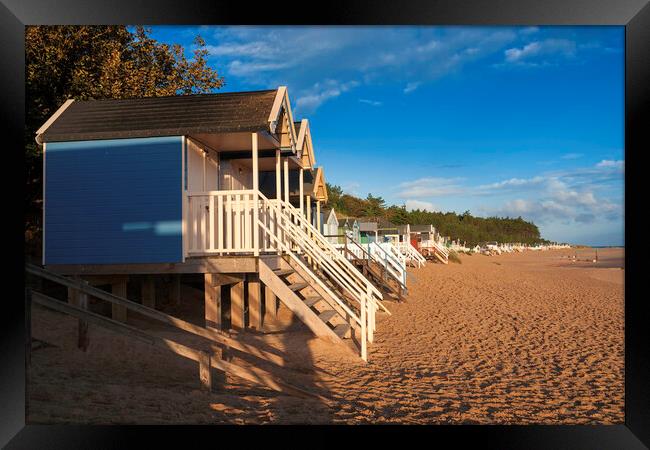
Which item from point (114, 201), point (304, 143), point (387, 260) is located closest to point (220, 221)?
point (114, 201)

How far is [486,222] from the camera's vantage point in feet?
352

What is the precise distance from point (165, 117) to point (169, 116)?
0.25ft

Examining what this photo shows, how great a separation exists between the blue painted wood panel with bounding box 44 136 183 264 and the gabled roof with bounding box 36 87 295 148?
191 mm

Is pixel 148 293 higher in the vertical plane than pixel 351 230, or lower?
lower

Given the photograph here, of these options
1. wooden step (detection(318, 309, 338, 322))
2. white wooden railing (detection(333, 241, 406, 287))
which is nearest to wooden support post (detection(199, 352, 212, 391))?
wooden step (detection(318, 309, 338, 322))

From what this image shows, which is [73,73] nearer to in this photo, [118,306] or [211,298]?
[118,306]

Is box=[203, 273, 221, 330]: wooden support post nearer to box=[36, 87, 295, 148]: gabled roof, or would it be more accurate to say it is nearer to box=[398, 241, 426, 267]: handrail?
box=[36, 87, 295, 148]: gabled roof

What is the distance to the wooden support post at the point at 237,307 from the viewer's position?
10016 millimetres

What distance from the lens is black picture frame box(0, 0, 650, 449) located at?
455 centimetres

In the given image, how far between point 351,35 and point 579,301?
26.7 m

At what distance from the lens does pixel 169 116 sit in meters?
9.28

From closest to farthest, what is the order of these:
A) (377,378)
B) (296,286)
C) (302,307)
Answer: (377,378)
(302,307)
(296,286)

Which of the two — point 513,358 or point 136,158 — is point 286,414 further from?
point 136,158

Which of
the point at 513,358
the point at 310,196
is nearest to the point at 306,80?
the point at 310,196
